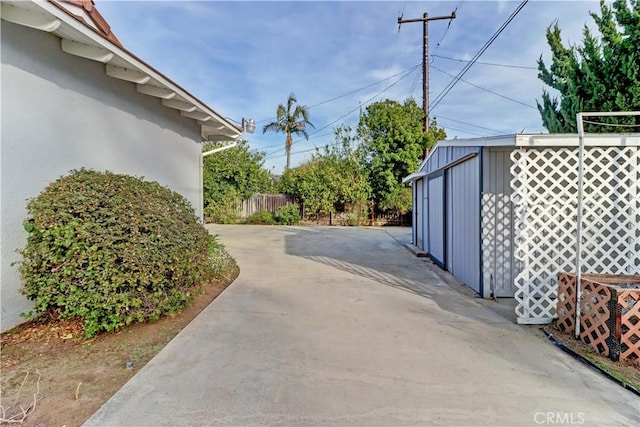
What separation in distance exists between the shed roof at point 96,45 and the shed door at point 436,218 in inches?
205

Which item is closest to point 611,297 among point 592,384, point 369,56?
point 592,384

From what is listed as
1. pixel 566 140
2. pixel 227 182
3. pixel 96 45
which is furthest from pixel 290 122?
pixel 566 140

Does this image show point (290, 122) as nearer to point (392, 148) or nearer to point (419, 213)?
point (392, 148)

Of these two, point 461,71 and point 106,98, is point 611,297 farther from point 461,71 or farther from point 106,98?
point 461,71

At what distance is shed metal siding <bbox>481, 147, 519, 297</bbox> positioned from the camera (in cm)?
484

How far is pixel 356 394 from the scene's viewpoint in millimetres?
2355

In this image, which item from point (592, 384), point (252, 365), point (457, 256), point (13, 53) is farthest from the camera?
point (457, 256)

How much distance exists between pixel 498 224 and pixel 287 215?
44.1 feet

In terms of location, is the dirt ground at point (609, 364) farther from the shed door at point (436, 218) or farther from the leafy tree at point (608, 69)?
the leafy tree at point (608, 69)

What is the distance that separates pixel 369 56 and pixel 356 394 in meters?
13.6

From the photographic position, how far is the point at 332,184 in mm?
17578

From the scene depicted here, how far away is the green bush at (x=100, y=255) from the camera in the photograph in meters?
3.03

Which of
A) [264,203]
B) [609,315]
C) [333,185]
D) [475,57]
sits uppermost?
[475,57]

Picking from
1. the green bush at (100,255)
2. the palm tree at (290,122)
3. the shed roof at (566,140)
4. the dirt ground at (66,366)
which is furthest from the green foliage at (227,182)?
the shed roof at (566,140)
